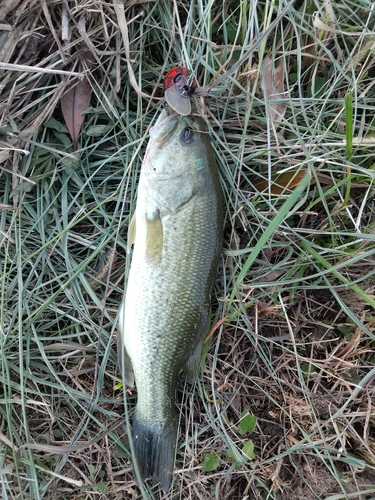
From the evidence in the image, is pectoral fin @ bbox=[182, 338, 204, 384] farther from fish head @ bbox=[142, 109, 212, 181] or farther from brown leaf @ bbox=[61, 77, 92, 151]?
brown leaf @ bbox=[61, 77, 92, 151]

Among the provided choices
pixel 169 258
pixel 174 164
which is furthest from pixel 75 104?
pixel 169 258

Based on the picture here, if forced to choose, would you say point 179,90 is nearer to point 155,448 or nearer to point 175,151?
point 175,151

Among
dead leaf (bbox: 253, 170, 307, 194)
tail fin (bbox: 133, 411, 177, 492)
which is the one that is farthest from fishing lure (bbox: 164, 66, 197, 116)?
tail fin (bbox: 133, 411, 177, 492)

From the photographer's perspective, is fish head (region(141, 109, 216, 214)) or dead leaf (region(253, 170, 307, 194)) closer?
fish head (region(141, 109, 216, 214))

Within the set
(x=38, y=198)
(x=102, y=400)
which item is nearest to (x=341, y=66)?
(x=38, y=198)

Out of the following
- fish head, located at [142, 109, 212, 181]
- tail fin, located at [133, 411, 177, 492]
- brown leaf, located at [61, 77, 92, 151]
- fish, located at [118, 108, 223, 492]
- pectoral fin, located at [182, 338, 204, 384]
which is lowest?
tail fin, located at [133, 411, 177, 492]

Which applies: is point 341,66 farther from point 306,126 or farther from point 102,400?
point 102,400

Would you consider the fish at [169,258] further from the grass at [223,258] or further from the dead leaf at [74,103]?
the dead leaf at [74,103]
